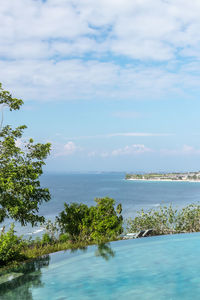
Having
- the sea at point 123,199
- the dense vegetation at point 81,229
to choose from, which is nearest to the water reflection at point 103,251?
the dense vegetation at point 81,229

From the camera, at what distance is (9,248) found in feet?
32.8

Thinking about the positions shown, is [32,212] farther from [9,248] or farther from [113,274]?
[113,274]

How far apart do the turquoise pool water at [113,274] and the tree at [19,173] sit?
1891mm

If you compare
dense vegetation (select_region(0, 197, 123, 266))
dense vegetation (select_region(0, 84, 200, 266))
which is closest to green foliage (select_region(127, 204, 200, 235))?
dense vegetation (select_region(0, 84, 200, 266))

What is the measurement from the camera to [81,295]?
8.00 meters

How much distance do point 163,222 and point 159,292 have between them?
30.5ft

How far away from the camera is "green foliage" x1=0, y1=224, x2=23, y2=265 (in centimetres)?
958

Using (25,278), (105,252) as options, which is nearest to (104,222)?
(105,252)

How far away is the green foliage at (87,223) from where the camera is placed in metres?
13.6

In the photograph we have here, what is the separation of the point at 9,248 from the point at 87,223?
444cm

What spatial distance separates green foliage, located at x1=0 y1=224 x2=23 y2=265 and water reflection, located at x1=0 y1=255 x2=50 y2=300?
0.46 metres

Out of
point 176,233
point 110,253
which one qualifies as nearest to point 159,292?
point 110,253

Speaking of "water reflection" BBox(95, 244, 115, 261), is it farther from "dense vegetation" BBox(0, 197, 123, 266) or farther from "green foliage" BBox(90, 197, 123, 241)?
A: "green foliage" BBox(90, 197, 123, 241)

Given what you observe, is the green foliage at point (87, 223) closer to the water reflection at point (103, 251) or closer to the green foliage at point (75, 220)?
the green foliage at point (75, 220)
